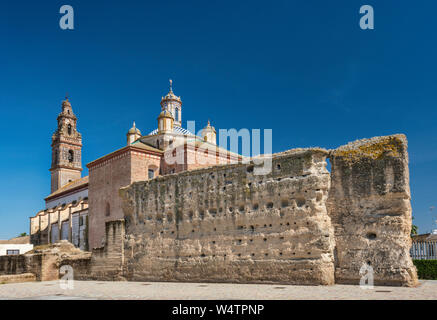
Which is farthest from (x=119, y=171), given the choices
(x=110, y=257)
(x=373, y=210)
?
(x=373, y=210)

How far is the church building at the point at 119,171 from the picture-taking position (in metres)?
31.6

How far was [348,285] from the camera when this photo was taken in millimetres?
13430

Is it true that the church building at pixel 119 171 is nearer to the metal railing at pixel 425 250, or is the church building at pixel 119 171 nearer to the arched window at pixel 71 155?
the arched window at pixel 71 155

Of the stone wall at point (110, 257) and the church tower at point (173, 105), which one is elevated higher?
the church tower at point (173, 105)

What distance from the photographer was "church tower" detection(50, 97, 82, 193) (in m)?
56.8

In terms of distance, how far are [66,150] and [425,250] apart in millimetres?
50070

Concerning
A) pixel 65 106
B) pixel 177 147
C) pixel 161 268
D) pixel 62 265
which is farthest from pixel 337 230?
pixel 65 106

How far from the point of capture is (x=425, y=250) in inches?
742

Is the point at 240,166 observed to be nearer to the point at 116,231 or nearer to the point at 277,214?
the point at 277,214

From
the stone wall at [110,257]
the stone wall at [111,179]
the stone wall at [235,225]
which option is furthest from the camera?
the stone wall at [111,179]

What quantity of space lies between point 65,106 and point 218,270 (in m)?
49.1

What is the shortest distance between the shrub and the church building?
14950mm

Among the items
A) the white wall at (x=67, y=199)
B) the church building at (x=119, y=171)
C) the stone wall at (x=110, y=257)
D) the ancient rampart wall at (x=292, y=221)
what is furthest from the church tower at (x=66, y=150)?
the ancient rampart wall at (x=292, y=221)

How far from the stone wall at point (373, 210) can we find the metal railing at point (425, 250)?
643 cm
